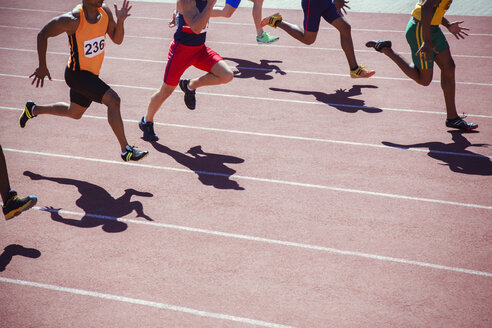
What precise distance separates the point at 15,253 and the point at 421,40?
5.43 meters

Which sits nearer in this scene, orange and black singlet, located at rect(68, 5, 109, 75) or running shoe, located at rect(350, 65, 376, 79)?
orange and black singlet, located at rect(68, 5, 109, 75)

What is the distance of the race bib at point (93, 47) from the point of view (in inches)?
217

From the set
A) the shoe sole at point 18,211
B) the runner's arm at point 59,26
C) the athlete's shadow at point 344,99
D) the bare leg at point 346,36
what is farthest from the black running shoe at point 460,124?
the shoe sole at point 18,211

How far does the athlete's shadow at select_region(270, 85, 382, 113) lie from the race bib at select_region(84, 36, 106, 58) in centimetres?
354

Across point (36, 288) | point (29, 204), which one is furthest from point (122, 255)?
point (29, 204)

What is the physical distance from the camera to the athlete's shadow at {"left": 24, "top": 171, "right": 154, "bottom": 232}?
500 centimetres

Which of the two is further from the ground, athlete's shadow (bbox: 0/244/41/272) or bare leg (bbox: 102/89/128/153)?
bare leg (bbox: 102/89/128/153)

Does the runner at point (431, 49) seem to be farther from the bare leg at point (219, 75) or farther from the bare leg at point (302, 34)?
the bare leg at point (219, 75)

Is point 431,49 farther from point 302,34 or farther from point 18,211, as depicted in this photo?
point 18,211

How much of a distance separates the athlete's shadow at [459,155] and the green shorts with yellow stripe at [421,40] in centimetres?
106

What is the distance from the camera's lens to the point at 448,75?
661 cm

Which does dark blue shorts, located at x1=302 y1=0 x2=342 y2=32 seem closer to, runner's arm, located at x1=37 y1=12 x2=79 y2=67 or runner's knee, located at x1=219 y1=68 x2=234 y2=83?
runner's knee, located at x1=219 y1=68 x2=234 y2=83

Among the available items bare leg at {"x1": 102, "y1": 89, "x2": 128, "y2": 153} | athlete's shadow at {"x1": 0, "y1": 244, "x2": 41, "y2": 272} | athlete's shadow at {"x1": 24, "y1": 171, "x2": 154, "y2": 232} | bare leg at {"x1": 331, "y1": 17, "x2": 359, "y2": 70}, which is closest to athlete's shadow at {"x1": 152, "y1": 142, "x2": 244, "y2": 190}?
athlete's shadow at {"x1": 24, "y1": 171, "x2": 154, "y2": 232}

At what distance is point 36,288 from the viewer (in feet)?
13.5
